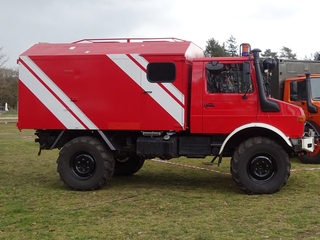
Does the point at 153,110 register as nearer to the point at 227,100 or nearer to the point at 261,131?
the point at 227,100

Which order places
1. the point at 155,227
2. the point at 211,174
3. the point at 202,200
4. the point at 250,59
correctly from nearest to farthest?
the point at 155,227
the point at 202,200
the point at 250,59
the point at 211,174

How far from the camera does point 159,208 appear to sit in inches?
289

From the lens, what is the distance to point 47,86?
8984 mm

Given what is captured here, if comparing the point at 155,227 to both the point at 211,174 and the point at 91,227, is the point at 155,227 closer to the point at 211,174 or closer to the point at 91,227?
the point at 91,227

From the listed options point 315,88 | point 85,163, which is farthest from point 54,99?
point 315,88

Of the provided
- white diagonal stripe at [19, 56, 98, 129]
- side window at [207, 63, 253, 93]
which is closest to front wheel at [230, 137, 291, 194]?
side window at [207, 63, 253, 93]

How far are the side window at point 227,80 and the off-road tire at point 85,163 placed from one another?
94.7 inches

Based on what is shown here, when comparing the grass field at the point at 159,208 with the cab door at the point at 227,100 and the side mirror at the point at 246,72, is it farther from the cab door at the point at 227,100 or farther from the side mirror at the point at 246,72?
the side mirror at the point at 246,72

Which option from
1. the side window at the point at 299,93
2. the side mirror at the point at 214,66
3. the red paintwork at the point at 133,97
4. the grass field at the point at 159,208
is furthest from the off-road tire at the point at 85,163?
the side window at the point at 299,93

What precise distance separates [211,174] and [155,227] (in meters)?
4.89

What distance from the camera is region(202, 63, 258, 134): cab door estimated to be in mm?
8359

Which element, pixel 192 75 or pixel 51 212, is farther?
pixel 192 75

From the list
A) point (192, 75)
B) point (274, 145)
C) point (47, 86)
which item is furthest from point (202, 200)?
point (47, 86)

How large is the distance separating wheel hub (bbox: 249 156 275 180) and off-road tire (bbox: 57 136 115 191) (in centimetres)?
270
